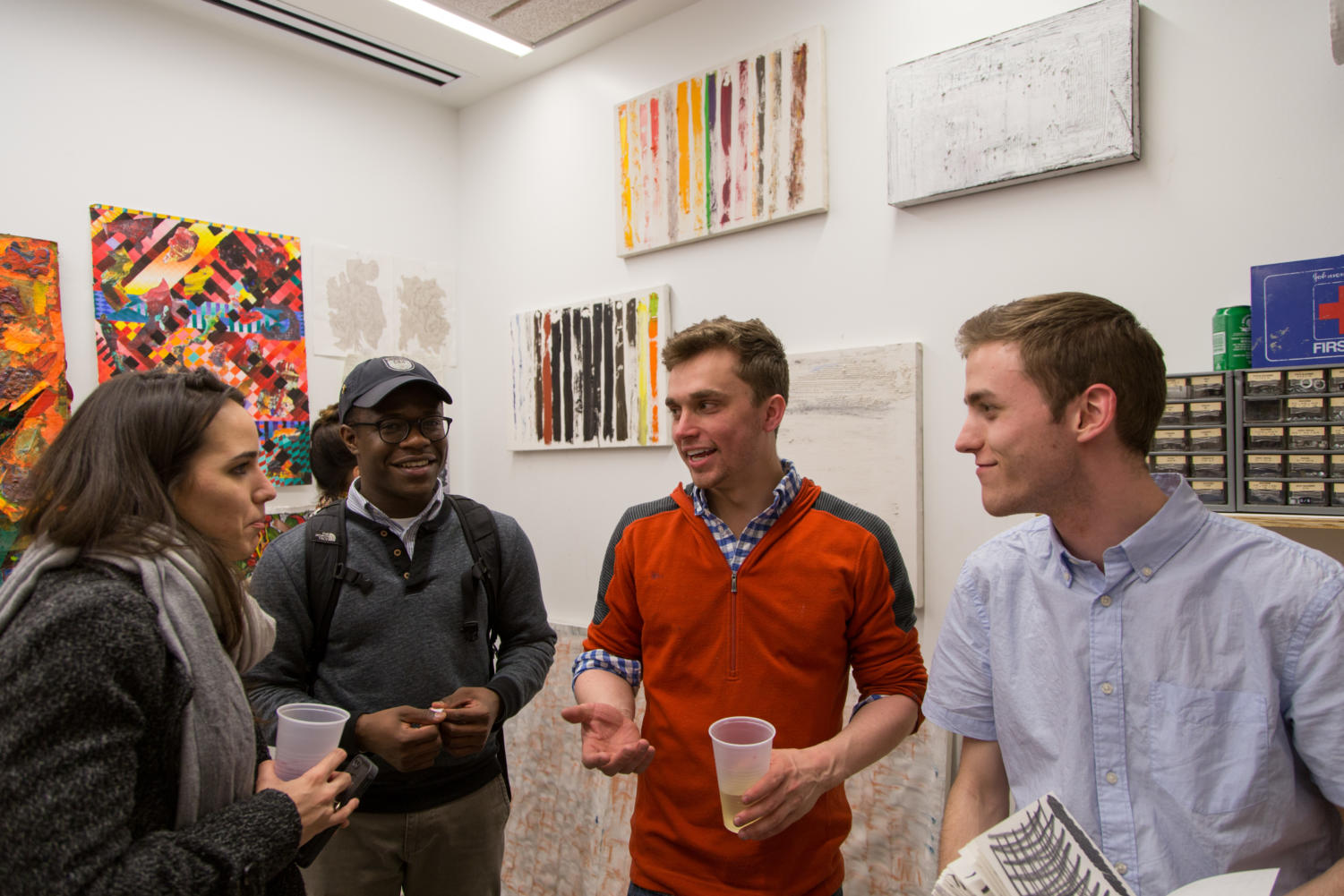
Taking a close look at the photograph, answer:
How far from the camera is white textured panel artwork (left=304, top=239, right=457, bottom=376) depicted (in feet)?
11.3

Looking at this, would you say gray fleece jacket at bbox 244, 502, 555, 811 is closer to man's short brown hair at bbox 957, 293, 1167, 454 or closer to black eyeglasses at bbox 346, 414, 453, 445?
black eyeglasses at bbox 346, 414, 453, 445

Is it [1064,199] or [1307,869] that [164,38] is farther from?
[1307,869]

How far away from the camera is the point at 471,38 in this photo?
335cm

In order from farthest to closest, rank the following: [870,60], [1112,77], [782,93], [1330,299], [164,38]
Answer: [164,38]
[782,93]
[870,60]
[1112,77]
[1330,299]

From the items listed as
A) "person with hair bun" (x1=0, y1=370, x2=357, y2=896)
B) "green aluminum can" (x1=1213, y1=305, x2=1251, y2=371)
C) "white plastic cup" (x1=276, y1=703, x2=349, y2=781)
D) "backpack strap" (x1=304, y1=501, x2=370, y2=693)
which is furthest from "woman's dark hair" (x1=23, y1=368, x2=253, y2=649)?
"green aluminum can" (x1=1213, y1=305, x2=1251, y2=371)

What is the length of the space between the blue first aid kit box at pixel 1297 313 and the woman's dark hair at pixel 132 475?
209 centimetres

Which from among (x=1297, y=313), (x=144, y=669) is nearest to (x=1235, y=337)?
(x=1297, y=313)

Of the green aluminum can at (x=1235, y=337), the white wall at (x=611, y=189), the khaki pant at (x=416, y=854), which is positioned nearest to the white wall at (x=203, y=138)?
the white wall at (x=611, y=189)

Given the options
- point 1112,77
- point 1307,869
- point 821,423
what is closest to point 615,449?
point 821,423

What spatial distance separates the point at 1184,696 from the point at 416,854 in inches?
62.0

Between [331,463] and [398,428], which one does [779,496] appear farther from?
[331,463]

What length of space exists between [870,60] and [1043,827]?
7.75ft

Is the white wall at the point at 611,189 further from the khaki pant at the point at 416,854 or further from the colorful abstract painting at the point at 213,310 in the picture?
the khaki pant at the point at 416,854

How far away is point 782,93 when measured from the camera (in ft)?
9.25
